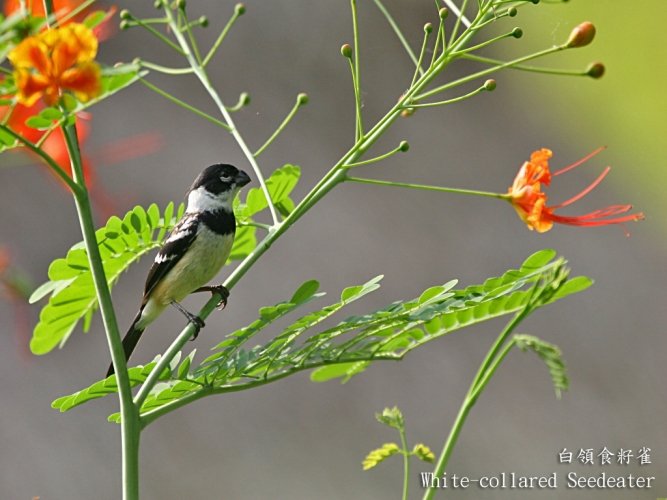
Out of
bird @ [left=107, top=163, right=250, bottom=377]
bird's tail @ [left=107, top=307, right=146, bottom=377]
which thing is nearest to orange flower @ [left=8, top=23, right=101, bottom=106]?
bird @ [left=107, top=163, right=250, bottom=377]

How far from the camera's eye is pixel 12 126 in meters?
0.70

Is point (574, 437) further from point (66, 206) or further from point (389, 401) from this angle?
point (66, 206)

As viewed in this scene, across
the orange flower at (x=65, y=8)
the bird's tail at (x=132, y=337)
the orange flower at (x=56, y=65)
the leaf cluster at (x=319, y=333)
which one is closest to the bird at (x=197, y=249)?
the bird's tail at (x=132, y=337)

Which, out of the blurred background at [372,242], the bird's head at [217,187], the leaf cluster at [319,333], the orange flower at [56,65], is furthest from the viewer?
the blurred background at [372,242]

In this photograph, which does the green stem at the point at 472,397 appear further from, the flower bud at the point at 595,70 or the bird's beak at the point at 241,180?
the bird's beak at the point at 241,180

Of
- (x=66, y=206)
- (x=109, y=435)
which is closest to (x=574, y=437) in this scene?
(x=109, y=435)

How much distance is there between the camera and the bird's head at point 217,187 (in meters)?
1.37

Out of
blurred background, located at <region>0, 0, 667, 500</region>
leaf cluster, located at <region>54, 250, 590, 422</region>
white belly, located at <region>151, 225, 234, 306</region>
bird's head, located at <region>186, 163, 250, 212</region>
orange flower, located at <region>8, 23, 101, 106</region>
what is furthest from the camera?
blurred background, located at <region>0, 0, 667, 500</region>

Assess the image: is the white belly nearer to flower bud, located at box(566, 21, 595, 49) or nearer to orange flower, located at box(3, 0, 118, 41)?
orange flower, located at box(3, 0, 118, 41)

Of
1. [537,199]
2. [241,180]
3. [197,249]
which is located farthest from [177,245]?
[537,199]

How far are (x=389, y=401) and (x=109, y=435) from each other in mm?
1278

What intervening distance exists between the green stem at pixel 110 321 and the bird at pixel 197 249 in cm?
52

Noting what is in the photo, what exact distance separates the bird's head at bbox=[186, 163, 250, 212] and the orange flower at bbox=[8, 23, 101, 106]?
743mm

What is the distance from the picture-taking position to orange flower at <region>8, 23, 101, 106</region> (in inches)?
21.8
